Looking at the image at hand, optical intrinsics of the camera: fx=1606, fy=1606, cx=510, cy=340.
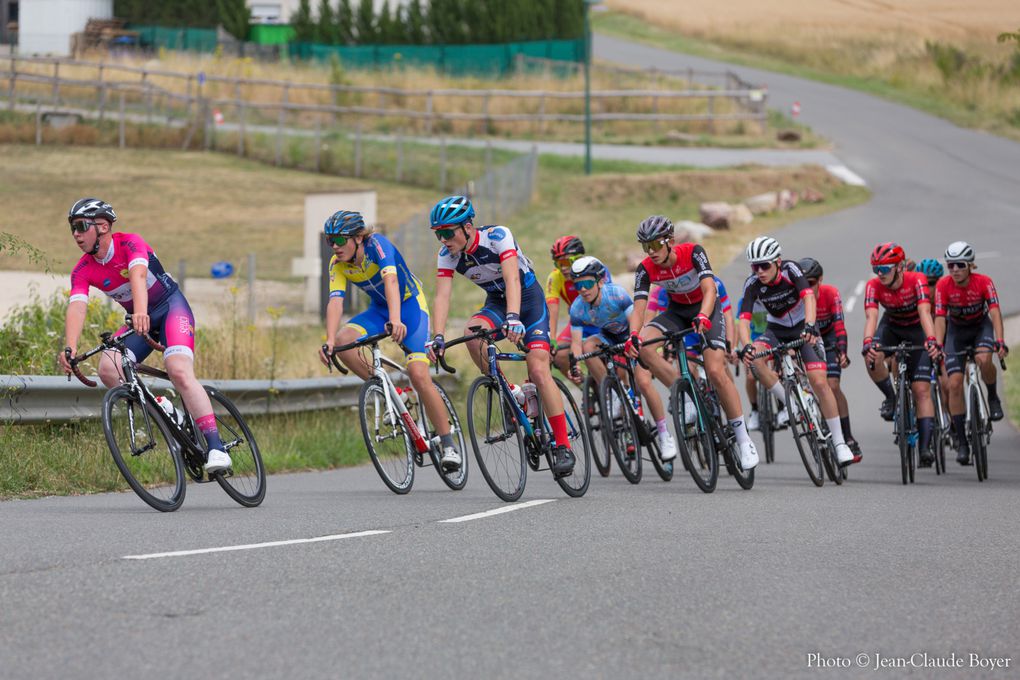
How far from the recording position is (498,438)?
1049 cm

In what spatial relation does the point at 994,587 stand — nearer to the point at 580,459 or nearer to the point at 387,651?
the point at 387,651

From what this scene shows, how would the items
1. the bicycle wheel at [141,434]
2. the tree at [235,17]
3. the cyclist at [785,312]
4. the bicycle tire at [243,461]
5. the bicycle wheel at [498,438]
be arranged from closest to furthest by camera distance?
the bicycle wheel at [141,434] → the bicycle tire at [243,461] → the bicycle wheel at [498,438] → the cyclist at [785,312] → the tree at [235,17]

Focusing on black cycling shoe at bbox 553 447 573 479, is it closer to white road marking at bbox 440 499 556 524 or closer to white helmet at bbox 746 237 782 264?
white road marking at bbox 440 499 556 524

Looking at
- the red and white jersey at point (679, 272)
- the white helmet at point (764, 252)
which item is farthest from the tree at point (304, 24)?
the red and white jersey at point (679, 272)

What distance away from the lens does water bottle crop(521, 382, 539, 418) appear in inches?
423

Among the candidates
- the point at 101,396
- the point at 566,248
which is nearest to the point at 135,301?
the point at 101,396

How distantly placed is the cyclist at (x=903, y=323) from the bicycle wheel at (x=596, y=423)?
2.36 m

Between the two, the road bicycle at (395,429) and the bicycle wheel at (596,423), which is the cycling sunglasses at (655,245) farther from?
the road bicycle at (395,429)

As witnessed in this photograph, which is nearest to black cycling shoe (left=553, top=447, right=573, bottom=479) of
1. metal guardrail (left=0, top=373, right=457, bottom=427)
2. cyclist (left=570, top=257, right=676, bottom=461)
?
cyclist (left=570, top=257, right=676, bottom=461)

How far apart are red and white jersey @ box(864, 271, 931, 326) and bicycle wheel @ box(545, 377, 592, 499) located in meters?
4.20

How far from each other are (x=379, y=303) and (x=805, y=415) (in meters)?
3.67

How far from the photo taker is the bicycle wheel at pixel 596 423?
1283 centimetres

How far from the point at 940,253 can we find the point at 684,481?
2196cm

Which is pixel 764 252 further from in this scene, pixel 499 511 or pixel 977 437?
pixel 499 511
